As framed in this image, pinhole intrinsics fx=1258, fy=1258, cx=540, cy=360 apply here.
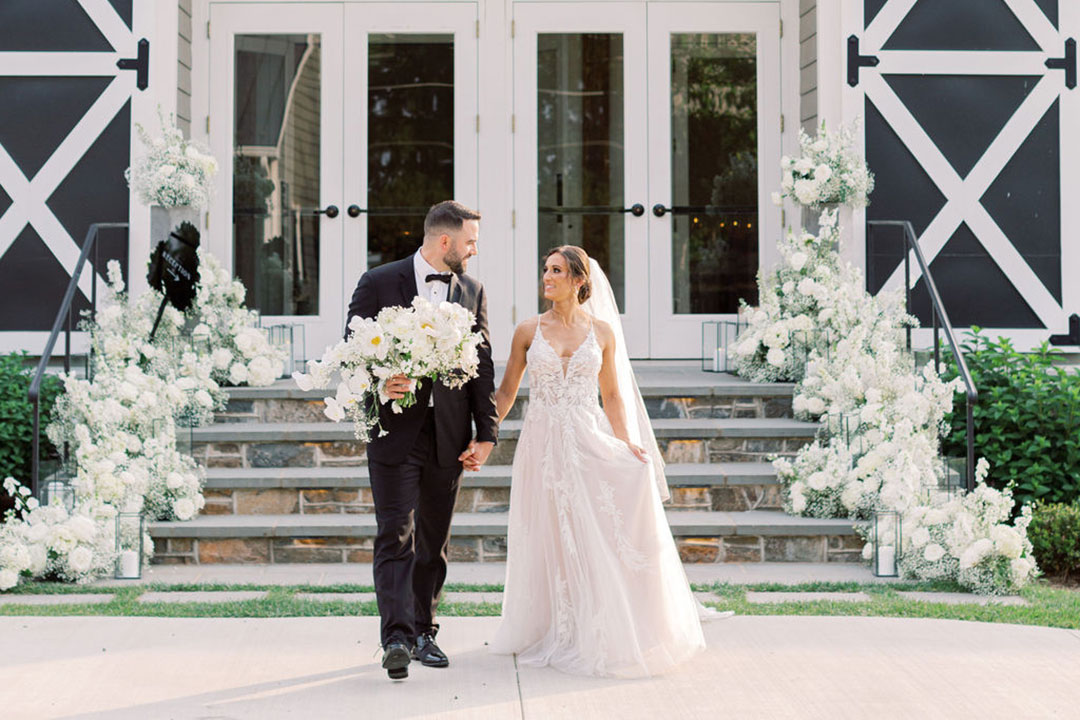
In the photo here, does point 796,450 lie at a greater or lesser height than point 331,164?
lesser

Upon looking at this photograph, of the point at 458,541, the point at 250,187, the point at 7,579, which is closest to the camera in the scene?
the point at 7,579

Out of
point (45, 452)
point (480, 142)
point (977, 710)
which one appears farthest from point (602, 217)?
point (977, 710)

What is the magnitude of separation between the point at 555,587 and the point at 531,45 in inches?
219

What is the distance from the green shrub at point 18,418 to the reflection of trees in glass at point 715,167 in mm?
4475

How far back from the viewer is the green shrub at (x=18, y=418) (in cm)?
752

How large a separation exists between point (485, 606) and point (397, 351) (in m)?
1.80

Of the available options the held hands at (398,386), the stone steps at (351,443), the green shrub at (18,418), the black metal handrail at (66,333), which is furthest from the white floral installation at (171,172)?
the held hands at (398,386)

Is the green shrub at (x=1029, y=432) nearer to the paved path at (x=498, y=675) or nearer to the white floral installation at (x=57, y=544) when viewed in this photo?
the paved path at (x=498, y=675)

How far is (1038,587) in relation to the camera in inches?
254

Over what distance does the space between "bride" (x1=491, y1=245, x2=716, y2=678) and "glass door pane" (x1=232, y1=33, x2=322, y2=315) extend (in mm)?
4554

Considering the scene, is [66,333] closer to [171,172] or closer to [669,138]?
[171,172]

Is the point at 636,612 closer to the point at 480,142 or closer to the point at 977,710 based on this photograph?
the point at 977,710

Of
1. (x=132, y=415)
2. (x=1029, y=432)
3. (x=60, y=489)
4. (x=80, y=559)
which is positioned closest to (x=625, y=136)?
(x=1029, y=432)

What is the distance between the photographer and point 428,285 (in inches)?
188
